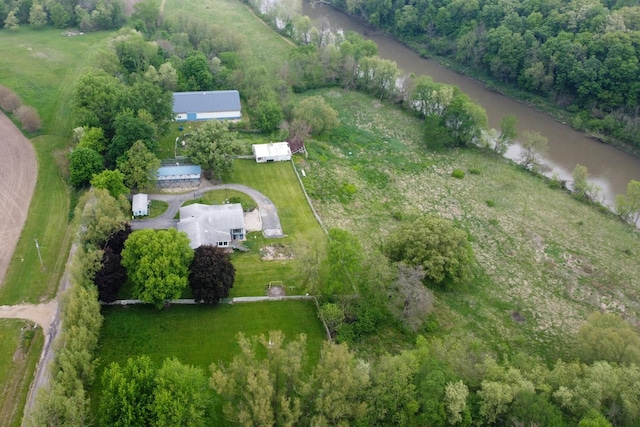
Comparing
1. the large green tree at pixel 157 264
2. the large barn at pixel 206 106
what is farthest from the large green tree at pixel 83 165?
the large barn at pixel 206 106

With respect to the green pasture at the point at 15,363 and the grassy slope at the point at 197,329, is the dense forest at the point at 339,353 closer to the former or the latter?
the grassy slope at the point at 197,329

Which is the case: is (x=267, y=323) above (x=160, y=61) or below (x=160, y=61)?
below

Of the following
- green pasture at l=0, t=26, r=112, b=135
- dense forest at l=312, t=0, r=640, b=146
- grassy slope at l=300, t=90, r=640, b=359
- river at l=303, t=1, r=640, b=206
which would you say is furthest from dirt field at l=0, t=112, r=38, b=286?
dense forest at l=312, t=0, r=640, b=146

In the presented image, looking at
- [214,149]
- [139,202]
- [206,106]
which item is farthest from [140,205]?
[206,106]

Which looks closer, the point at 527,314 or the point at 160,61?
the point at 527,314

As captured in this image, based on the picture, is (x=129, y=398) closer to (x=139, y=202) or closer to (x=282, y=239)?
(x=282, y=239)

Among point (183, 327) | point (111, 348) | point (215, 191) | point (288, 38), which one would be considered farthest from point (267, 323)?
point (288, 38)

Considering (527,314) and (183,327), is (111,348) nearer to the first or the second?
(183,327)
